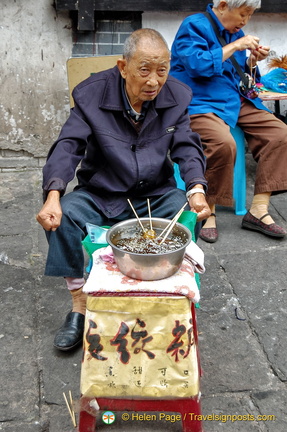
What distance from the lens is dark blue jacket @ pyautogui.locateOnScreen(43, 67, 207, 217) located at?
Result: 2.63 m

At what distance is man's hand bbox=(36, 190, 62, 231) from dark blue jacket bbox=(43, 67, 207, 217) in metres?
0.22

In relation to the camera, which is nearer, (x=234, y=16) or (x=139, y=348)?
(x=139, y=348)

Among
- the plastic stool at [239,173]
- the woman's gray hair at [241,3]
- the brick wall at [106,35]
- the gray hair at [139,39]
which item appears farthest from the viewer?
the brick wall at [106,35]

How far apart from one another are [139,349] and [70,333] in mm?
756

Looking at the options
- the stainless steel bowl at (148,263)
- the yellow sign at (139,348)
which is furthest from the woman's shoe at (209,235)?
the yellow sign at (139,348)

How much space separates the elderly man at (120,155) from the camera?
2.48 m

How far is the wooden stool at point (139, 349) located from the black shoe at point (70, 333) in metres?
0.59

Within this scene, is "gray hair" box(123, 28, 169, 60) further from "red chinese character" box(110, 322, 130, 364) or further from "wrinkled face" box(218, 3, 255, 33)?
"wrinkled face" box(218, 3, 255, 33)

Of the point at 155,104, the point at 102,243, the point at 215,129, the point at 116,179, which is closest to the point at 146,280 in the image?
the point at 102,243

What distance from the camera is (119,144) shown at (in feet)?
8.74

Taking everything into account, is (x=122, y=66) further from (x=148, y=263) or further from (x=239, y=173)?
(x=239, y=173)

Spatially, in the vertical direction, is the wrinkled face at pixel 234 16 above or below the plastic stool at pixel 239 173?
above

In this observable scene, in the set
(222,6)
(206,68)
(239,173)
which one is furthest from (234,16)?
(239,173)

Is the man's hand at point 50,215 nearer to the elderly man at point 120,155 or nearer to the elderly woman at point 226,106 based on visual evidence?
the elderly man at point 120,155
